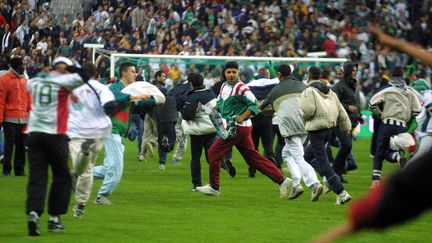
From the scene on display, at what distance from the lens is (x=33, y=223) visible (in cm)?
1145

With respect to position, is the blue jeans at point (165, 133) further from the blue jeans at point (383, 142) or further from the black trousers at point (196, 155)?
the blue jeans at point (383, 142)

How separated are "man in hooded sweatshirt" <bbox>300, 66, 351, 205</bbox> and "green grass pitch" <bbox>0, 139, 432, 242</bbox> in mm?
400

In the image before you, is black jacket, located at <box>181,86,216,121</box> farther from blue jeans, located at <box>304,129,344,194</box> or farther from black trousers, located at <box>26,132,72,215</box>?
black trousers, located at <box>26,132,72,215</box>

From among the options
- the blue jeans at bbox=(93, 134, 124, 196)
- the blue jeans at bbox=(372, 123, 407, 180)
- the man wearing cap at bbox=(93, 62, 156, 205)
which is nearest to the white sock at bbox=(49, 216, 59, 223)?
the man wearing cap at bbox=(93, 62, 156, 205)

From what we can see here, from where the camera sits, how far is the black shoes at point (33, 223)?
37.4 feet

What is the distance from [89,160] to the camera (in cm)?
1255

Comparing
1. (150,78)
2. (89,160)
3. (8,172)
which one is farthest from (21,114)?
(150,78)

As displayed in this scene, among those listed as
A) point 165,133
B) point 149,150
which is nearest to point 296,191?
point 165,133

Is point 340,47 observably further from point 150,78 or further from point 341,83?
point 341,83

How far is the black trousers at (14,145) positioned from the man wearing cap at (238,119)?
4.70 metres

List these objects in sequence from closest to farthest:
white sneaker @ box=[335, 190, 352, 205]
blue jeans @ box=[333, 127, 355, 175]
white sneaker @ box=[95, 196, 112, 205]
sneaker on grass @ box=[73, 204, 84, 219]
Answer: sneaker on grass @ box=[73, 204, 84, 219], white sneaker @ box=[95, 196, 112, 205], white sneaker @ box=[335, 190, 352, 205], blue jeans @ box=[333, 127, 355, 175]

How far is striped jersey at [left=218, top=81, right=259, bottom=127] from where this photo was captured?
15727mm

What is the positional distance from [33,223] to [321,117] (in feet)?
17.7

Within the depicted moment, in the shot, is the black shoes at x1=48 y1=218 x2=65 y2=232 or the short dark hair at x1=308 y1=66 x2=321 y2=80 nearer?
the black shoes at x1=48 y1=218 x2=65 y2=232
